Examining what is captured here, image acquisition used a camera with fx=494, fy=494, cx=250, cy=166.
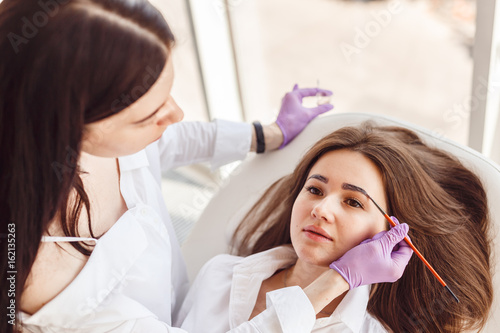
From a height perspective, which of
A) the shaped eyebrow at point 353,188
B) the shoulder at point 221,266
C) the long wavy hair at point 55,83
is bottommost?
the shoulder at point 221,266

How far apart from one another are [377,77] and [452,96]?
18.3 inches

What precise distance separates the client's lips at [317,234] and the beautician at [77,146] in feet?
0.71

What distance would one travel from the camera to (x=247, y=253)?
1.60 metres

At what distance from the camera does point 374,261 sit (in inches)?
43.6

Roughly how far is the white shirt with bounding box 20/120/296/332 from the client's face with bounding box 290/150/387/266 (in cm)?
22

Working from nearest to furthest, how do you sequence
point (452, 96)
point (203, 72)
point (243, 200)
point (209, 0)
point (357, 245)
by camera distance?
point (357, 245)
point (243, 200)
point (209, 0)
point (203, 72)
point (452, 96)

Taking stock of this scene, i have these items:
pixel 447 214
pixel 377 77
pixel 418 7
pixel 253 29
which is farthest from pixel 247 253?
pixel 418 7

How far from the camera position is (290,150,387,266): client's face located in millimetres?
1188

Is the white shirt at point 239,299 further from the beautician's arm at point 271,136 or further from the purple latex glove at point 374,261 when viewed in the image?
the beautician's arm at point 271,136

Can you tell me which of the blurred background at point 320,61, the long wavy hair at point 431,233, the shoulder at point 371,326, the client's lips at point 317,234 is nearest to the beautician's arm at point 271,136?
the long wavy hair at point 431,233

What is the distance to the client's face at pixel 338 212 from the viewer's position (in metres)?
1.19

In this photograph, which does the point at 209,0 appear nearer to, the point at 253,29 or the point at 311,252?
the point at 253,29

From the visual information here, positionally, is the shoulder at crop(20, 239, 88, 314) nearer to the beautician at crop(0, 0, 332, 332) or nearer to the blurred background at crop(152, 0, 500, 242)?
the beautician at crop(0, 0, 332, 332)

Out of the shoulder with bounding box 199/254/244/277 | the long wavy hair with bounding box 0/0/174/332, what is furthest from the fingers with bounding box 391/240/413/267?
the long wavy hair with bounding box 0/0/174/332
